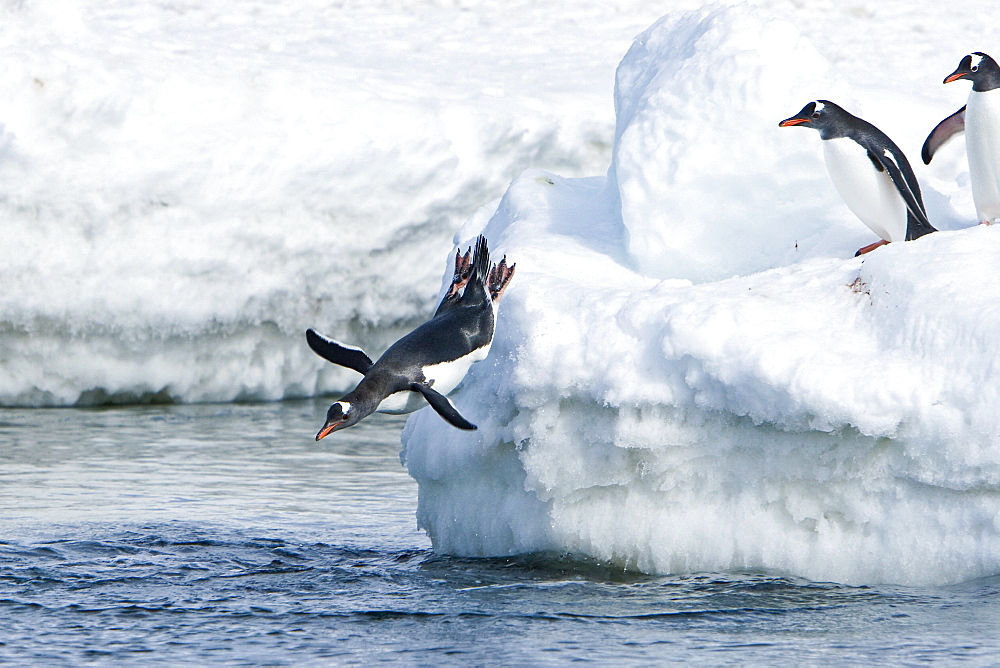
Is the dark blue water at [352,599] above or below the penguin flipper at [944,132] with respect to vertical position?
below

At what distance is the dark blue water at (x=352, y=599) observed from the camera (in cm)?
338

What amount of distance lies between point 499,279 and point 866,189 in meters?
1.29

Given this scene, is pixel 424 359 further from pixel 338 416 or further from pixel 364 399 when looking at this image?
pixel 338 416

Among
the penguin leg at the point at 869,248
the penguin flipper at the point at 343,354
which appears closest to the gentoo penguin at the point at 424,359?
the penguin flipper at the point at 343,354

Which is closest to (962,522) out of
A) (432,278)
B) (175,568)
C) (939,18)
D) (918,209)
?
(918,209)

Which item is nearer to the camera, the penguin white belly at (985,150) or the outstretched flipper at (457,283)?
the outstretched flipper at (457,283)

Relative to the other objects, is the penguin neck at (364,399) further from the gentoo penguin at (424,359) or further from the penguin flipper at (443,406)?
the penguin flipper at (443,406)

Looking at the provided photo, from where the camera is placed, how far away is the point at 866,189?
469 cm

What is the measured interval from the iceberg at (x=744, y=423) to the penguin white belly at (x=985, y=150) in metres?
0.55

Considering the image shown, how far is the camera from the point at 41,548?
4.68 meters

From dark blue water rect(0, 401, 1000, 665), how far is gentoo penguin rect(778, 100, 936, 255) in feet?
4.75

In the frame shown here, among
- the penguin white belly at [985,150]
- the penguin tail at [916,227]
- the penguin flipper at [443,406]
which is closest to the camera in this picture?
the penguin flipper at [443,406]

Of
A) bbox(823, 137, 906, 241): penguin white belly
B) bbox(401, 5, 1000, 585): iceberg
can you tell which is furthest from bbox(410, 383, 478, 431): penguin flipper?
bbox(823, 137, 906, 241): penguin white belly

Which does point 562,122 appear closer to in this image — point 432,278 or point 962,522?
point 432,278
